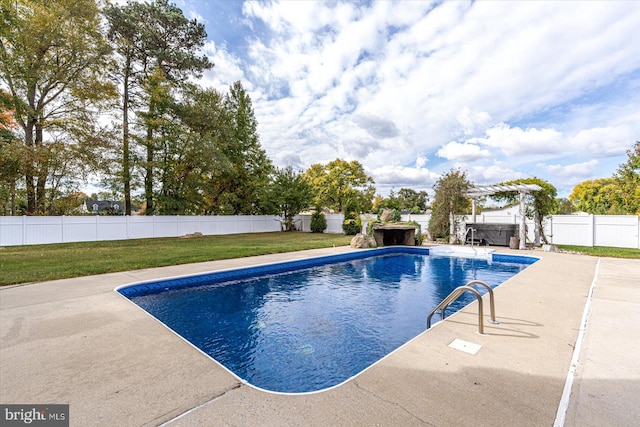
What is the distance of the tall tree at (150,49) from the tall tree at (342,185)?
1269 centimetres

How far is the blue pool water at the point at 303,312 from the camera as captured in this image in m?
3.33

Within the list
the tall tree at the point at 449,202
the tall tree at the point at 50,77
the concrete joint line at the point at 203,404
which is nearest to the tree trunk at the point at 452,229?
the tall tree at the point at 449,202

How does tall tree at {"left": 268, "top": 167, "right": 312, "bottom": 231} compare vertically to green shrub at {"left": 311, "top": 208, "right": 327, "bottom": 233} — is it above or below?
above

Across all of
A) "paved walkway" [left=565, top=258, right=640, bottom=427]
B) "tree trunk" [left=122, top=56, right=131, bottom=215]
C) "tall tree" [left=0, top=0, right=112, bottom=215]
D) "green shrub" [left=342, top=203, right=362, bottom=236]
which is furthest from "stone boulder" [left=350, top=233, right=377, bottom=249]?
"tall tree" [left=0, top=0, right=112, bottom=215]

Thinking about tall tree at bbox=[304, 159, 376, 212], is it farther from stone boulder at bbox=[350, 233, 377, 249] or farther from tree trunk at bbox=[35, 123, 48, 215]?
tree trunk at bbox=[35, 123, 48, 215]

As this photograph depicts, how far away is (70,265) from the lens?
7367 millimetres

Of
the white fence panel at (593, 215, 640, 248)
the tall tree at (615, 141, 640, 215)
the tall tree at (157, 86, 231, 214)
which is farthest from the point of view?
the tall tree at (157, 86, 231, 214)

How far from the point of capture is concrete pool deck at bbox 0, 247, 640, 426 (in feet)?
6.16

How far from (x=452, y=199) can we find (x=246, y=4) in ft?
37.2

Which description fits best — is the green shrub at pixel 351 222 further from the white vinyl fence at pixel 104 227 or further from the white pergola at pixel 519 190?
the white pergola at pixel 519 190

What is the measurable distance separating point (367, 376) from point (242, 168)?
2024 centimetres

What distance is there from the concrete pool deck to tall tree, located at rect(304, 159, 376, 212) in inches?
841

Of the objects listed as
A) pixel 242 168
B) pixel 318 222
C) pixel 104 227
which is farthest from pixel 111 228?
pixel 318 222

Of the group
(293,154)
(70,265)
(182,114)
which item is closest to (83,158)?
(182,114)
